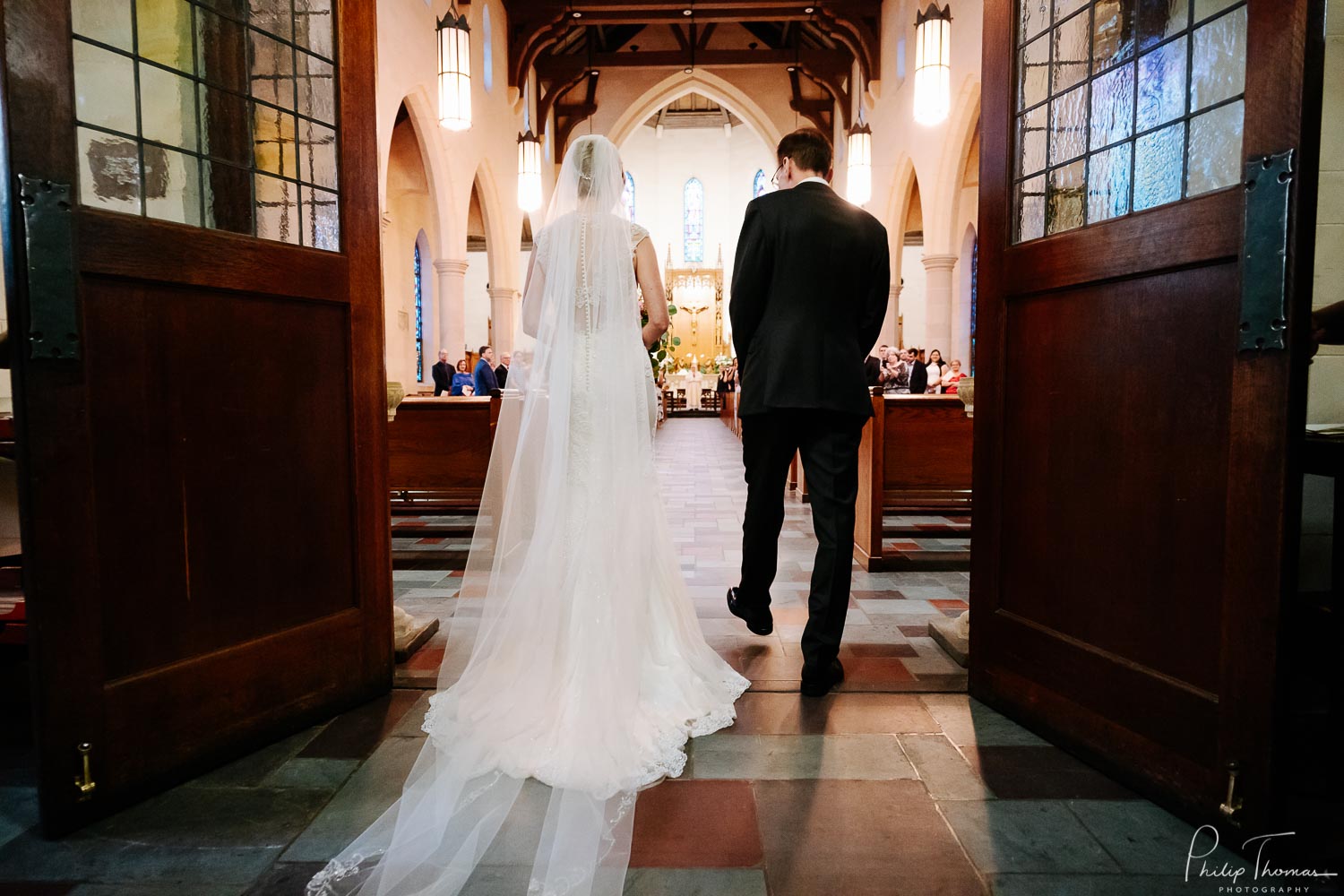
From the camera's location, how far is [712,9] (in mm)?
12766

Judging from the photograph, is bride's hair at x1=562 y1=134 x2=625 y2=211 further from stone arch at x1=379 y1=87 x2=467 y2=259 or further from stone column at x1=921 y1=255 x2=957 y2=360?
stone column at x1=921 y1=255 x2=957 y2=360

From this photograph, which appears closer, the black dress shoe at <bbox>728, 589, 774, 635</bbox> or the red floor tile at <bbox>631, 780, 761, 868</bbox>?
the red floor tile at <bbox>631, 780, 761, 868</bbox>

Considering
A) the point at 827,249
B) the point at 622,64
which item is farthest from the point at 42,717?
the point at 622,64

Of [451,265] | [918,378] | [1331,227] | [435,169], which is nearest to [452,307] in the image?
[451,265]

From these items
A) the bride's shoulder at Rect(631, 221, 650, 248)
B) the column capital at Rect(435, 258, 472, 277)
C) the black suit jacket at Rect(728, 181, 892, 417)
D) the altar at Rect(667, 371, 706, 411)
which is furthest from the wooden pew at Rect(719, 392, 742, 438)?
the bride's shoulder at Rect(631, 221, 650, 248)

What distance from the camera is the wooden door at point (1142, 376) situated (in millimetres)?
1529

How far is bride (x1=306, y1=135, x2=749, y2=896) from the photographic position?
184 cm

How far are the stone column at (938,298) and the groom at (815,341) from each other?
30.7ft

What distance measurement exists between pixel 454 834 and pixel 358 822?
0.87ft

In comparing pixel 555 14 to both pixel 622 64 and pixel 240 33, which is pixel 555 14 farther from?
pixel 240 33

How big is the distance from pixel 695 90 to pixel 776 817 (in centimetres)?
1773

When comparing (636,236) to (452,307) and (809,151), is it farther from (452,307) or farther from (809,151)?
(452,307)

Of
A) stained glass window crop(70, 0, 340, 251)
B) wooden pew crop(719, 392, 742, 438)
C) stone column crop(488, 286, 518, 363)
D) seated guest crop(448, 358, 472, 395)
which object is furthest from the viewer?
stone column crop(488, 286, 518, 363)

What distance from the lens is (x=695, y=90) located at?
1716 cm
